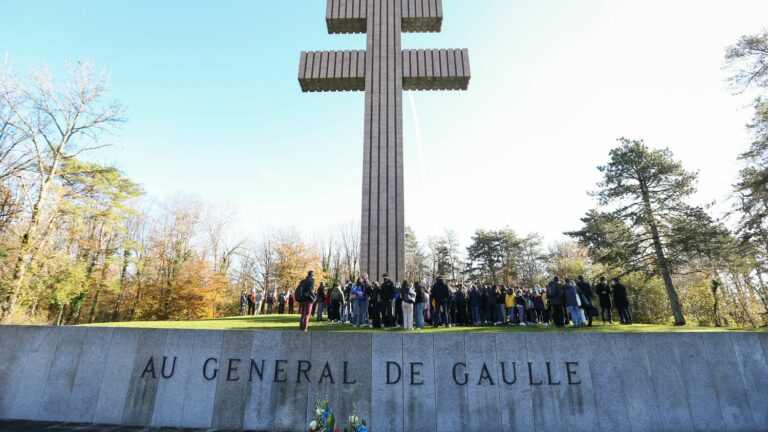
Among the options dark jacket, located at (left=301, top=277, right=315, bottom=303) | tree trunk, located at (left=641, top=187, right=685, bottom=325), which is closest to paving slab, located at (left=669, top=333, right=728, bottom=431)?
dark jacket, located at (left=301, top=277, right=315, bottom=303)

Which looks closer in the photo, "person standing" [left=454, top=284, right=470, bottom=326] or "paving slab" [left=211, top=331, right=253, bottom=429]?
"paving slab" [left=211, top=331, right=253, bottom=429]

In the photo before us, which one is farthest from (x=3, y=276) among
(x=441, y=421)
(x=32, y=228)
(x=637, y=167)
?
(x=637, y=167)

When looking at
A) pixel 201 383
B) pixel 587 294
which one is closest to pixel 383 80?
pixel 587 294

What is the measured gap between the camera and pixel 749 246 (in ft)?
46.3

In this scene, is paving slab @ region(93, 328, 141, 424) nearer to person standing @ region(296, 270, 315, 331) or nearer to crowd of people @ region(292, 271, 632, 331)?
person standing @ region(296, 270, 315, 331)

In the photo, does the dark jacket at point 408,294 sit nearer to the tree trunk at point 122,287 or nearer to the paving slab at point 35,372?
the paving slab at point 35,372

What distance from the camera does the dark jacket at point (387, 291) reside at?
33.2ft

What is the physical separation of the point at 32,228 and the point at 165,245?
40.7 ft

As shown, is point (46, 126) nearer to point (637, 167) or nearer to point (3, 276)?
point (3, 276)

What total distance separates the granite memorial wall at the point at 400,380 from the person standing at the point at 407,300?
3.33m

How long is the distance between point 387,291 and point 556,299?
5611 mm

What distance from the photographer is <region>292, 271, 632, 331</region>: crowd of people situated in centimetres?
1042

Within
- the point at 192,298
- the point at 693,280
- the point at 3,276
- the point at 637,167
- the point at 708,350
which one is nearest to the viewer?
the point at 708,350

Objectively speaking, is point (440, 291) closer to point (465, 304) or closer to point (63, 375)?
point (465, 304)
